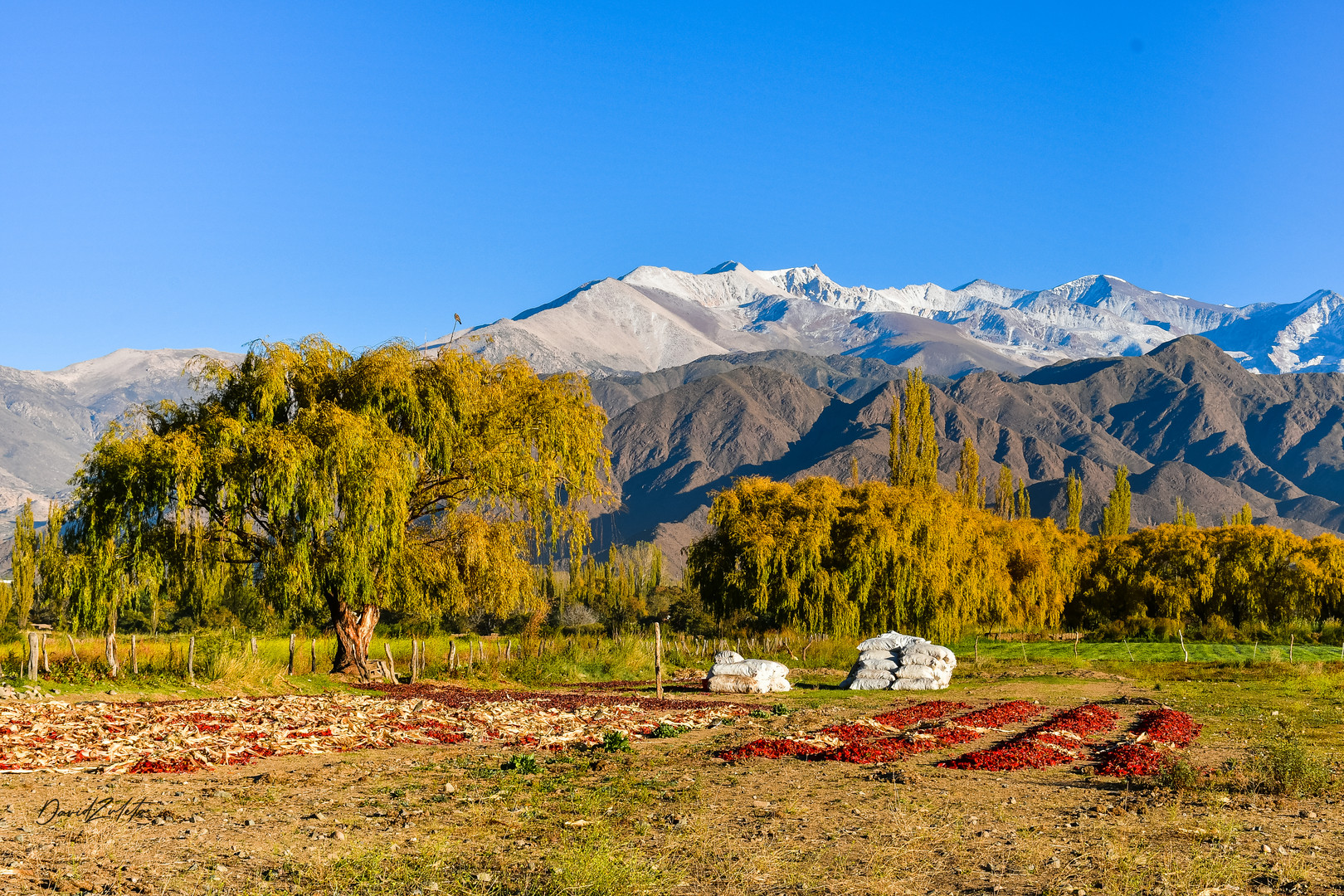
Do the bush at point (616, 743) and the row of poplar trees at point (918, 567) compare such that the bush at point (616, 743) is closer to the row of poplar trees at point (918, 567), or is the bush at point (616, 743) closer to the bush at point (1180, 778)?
the bush at point (1180, 778)

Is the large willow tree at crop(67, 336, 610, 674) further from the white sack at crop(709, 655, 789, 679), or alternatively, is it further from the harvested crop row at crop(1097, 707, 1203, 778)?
the harvested crop row at crop(1097, 707, 1203, 778)

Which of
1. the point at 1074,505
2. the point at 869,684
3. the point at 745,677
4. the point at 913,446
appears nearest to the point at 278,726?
the point at 745,677

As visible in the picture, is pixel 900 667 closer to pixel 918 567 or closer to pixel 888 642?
pixel 888 642

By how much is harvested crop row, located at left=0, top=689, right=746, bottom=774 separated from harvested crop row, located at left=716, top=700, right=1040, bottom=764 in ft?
9.43

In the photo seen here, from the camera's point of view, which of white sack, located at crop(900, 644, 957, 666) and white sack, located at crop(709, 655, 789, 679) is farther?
white sack, located at crop(900, 644, 957, 666)

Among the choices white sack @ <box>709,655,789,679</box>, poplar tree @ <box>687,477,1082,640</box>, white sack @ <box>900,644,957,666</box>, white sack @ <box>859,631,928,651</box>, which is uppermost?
poplar tree @ <box>687,477,1082,640</box>

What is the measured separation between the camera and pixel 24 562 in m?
62.3

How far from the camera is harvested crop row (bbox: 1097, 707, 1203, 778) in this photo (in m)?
13.7

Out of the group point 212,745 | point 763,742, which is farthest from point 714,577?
point 212,745

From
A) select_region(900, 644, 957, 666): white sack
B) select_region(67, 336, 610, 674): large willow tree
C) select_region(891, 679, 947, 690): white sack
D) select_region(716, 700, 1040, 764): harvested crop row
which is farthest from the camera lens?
select_region(900, 644, 957, 666): white sack

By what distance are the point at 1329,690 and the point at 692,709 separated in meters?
19.8

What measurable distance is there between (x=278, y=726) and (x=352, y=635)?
1033cm

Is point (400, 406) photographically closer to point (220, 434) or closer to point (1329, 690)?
point (220, 434)

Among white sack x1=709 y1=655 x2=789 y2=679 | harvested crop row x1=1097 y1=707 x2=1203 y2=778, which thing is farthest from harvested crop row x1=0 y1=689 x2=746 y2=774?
harvested crop row x1=1097 y1=707 x2=1203 y2=778
